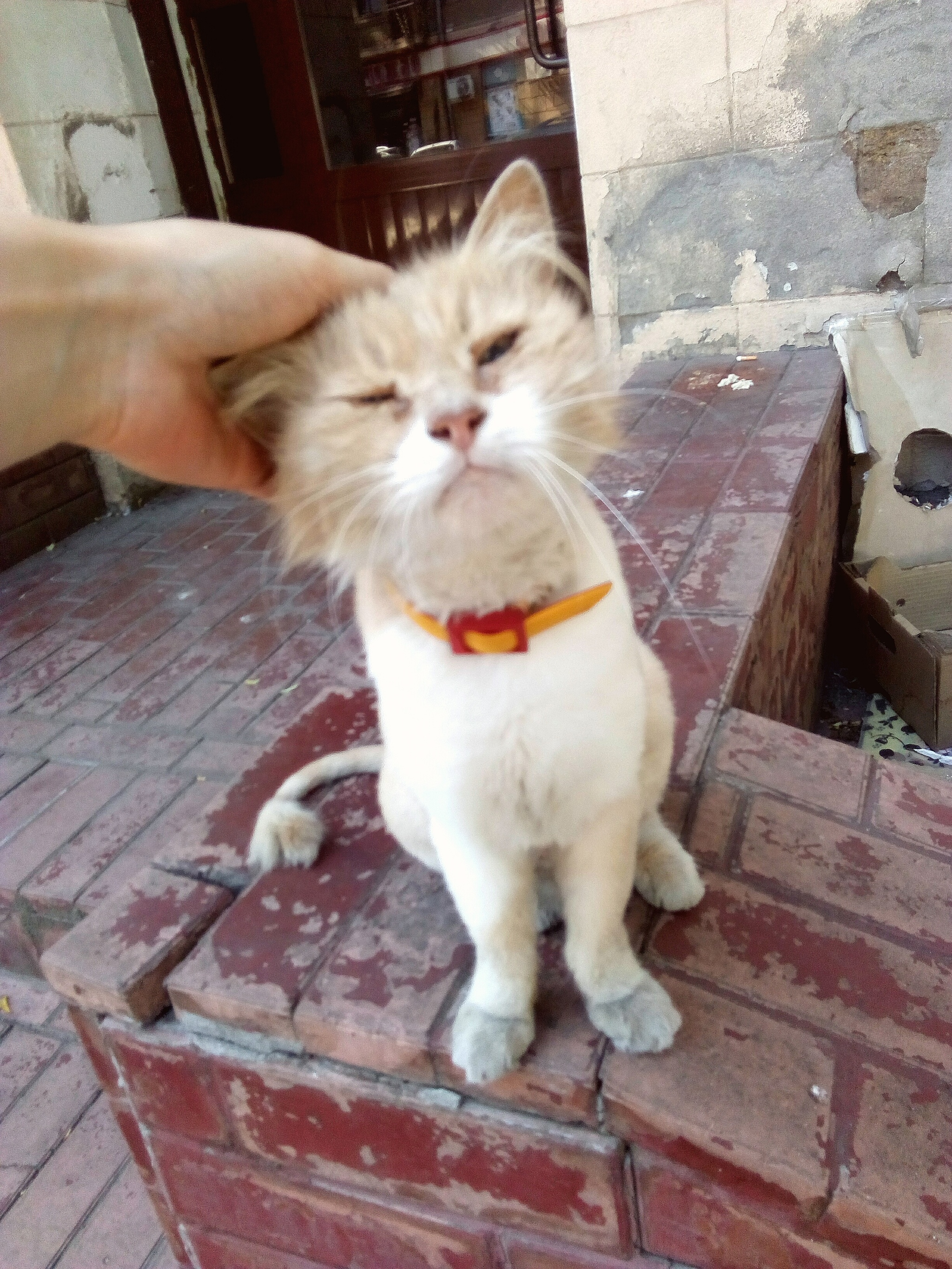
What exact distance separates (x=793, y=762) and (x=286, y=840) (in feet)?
2.66

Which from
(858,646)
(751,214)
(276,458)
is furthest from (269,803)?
(751,214)

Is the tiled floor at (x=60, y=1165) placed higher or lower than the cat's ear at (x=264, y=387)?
lower

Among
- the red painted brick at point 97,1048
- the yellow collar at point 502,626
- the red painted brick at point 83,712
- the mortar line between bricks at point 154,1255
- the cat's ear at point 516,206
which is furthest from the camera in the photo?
the red painted brick at point 83,712

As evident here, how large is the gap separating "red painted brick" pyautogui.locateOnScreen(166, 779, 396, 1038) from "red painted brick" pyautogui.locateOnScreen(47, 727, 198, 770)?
0.98 meters

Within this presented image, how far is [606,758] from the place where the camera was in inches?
38.6

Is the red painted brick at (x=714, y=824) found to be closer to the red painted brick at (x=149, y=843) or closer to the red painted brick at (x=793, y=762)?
the red painted brick at (x=793, y=762)

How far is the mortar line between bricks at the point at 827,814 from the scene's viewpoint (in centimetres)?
137

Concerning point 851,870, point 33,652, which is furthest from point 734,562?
point 33,652

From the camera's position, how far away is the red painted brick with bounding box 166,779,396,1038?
117cm

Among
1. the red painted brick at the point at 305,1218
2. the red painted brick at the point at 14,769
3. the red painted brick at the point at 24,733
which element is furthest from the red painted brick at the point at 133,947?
the red painted brick at the point at 24,733

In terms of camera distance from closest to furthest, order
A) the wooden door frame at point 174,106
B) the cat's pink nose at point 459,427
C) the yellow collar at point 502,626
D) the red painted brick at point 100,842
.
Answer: the cat's pink nose at point 459,427
the yellow collar at point 502,626
the red painted brick at point 100,842
the wooden door frame at point 174,106

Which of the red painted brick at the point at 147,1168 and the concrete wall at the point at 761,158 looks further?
the concrete wall at the point at 761,158

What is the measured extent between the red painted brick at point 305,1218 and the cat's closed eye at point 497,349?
40.9 inches

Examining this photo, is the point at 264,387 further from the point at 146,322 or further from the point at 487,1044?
the point at 487,1044
